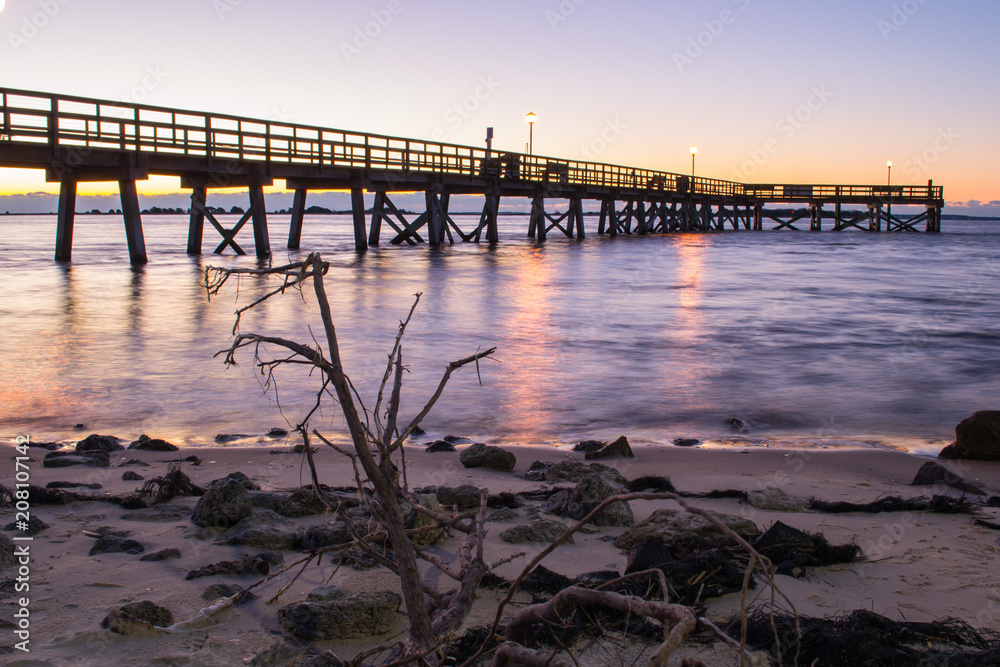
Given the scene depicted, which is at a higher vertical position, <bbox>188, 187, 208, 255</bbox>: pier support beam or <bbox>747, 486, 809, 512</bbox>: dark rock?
<bbox>188, 187, 208, 255</bbox>: pier support beam

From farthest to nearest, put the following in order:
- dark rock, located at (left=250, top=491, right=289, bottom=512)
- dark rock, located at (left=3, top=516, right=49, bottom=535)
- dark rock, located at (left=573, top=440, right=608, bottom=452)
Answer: dark rock, located at (left=573, top=440, right=608, bottom=452) → dark rock, located at (left=250, top=491, right=289, bottom=512) → dark rock, located at (left=3, top=516, right=49, bottom=535)

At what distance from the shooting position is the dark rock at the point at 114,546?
3457mm

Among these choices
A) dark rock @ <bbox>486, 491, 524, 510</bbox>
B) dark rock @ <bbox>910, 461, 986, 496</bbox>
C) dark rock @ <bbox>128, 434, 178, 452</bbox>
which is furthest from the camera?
dark rock @ <bbox>128, 434, 178, 452</bbox>

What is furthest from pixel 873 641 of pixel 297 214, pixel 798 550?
pixel 297 214

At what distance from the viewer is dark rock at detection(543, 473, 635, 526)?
154 inches

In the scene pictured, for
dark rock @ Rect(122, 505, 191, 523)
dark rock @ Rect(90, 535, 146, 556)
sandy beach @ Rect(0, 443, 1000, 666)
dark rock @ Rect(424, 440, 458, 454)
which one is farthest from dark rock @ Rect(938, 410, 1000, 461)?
dark rock @ Rect(90, 535, 146, 556)

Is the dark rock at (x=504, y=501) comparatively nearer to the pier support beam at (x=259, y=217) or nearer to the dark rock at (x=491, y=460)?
the dark rock at (x=491, y=460)

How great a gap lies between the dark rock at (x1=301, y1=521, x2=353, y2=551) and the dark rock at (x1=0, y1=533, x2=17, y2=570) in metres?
1.21

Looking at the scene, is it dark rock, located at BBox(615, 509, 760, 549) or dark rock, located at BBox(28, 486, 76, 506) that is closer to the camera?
dark rock, located at BBox(615, 509, 760, 549)

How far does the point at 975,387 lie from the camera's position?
8758mm

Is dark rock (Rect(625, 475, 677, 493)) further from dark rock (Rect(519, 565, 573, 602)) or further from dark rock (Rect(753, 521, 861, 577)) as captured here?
dark rock (Rect(519, 565, 573, 602))

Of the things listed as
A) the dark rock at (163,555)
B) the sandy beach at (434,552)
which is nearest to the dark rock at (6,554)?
the sandy beach at (434,552)

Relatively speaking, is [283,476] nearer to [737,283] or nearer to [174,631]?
[174,631]

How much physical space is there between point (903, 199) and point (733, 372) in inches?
2227
